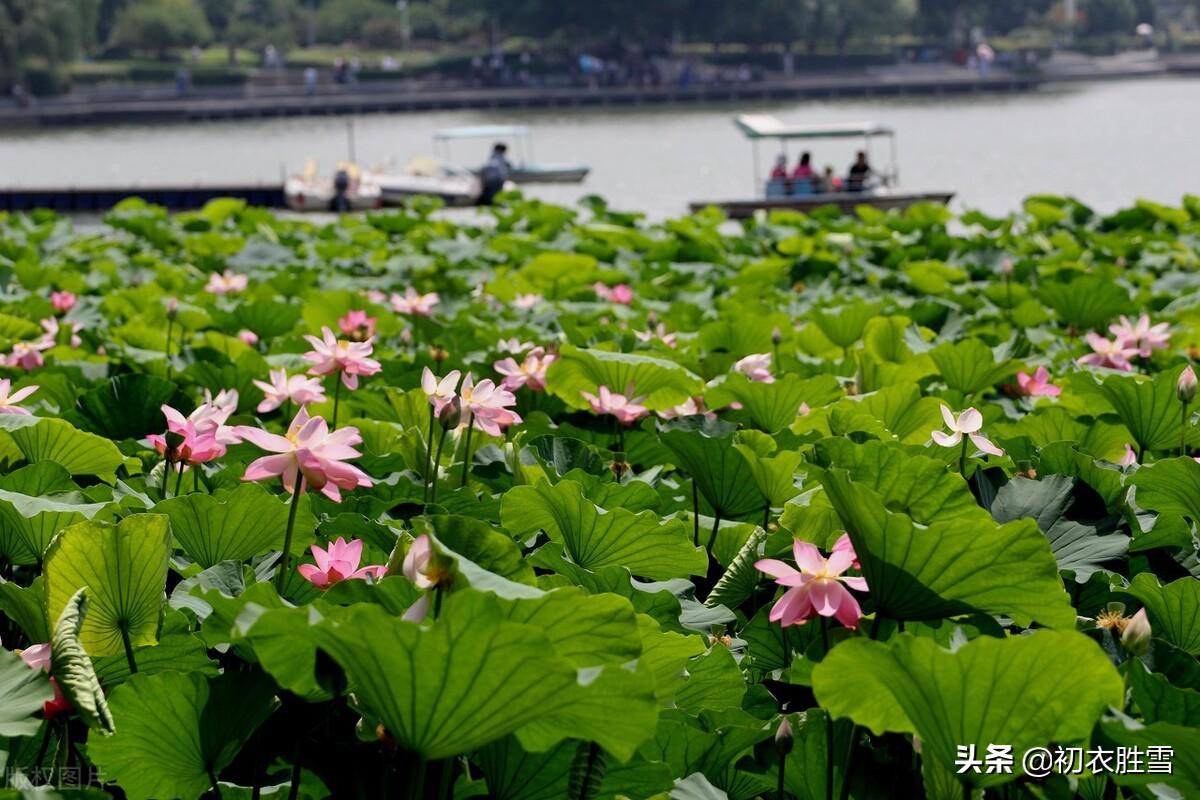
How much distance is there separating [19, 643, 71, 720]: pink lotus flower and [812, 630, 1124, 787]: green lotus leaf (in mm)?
545

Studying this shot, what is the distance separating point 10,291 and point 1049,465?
3.60 meters

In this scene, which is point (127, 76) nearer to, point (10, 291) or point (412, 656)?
point (10, 291)

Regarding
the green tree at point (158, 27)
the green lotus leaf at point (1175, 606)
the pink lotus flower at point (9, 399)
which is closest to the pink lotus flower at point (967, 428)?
the green lotus leaf at point (1175, 606)

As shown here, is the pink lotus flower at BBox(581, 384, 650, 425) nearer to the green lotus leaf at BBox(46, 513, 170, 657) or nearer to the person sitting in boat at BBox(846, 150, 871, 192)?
the green lotus leaf at BBox(46, 513, 170, 657)

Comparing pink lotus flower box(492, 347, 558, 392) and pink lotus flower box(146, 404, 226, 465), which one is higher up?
pink lotus flower box(146, 404, 226, 465)

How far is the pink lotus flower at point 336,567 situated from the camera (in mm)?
1301

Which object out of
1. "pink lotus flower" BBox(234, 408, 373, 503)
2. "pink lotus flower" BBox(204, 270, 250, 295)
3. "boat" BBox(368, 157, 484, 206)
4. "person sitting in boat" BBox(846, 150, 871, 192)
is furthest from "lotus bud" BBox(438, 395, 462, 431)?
"boat" BBox(368, 157, 484, 206)

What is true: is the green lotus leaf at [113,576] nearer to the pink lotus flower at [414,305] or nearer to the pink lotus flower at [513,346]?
the pink lotus flower at [513,346]

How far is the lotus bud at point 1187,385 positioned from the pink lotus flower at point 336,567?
1.00 metres

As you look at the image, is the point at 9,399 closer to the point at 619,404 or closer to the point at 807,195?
the point at 619,404

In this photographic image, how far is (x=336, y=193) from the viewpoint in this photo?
15.5 metres

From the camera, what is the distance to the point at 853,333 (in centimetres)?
305

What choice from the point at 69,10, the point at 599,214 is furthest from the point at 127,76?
the point at 599,214

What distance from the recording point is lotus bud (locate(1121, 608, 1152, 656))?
114cm
